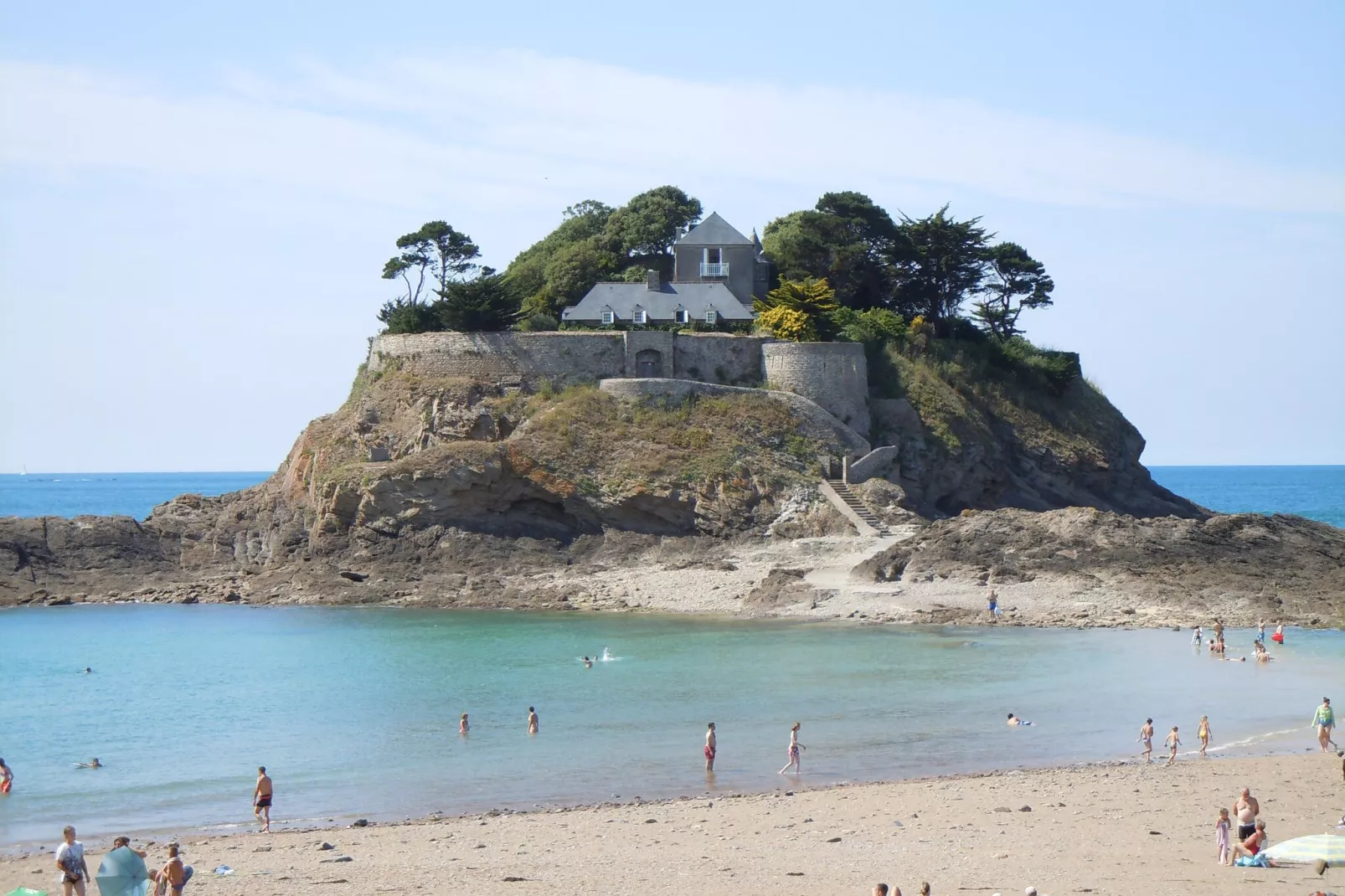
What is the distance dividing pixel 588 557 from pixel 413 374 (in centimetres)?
979

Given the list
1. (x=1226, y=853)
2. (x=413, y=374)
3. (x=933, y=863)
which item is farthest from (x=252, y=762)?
(x=413, y=374)

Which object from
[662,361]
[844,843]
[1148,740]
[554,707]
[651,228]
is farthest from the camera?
[651,228]

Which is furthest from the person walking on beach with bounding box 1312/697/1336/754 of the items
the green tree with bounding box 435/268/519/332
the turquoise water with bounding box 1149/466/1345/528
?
the turquoise water with bounding box 1149/466/1345/528

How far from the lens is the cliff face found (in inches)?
1656

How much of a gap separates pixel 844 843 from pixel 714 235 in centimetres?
3679

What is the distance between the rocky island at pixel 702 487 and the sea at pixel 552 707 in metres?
2.97

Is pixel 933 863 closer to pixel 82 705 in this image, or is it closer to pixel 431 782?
pixel 431 782

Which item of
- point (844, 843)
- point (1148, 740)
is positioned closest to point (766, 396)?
point (1148, 740)

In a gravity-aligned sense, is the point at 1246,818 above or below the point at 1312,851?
above

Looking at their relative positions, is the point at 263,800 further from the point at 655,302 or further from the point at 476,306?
the point at 655,302

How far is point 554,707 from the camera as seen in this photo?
86.1ft

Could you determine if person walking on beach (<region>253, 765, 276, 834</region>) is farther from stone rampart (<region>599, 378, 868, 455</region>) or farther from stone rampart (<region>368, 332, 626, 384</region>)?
stone rampart (<region>368, 332, 626, 384</region>)

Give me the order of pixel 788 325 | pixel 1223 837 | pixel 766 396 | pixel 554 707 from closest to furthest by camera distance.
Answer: pixel 1223 837 < pixel 554 707 < pixel 766 396 < pixel 788 325

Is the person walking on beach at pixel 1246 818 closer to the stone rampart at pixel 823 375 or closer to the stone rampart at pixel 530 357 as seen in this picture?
the stone rampart at pixel 823 375
